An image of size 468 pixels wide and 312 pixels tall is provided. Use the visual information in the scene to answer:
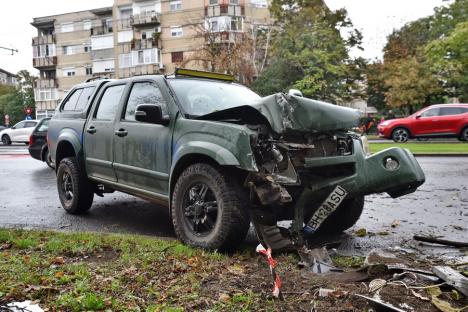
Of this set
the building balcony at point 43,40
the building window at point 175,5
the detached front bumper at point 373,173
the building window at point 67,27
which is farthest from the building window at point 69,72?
the detached front bumper at point 373,173

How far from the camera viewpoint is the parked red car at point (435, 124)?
20.1m

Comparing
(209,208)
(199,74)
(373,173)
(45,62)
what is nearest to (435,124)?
(199,74)

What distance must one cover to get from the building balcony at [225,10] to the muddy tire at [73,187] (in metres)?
39.6

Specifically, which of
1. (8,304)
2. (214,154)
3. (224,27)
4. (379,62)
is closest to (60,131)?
(214,154)

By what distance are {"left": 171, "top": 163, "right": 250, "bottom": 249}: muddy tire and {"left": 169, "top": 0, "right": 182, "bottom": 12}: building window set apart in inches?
1890

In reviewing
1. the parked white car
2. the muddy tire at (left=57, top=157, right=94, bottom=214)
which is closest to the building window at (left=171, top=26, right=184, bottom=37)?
the parked white car

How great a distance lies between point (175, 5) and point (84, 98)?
4586 centimetres

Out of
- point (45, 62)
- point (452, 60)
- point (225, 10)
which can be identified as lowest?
point (452, 60)

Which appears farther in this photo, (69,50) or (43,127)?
(69,50)

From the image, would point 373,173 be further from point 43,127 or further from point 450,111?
point 450,111

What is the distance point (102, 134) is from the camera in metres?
6.05

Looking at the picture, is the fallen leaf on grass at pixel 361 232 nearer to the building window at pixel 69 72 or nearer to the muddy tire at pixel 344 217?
the muddy tire at pixel 344 217

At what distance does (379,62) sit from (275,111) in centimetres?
4083

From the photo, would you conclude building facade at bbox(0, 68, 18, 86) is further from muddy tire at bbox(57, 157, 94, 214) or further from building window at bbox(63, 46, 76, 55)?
muddy tire at bbox(57, 157, 94, 214)
